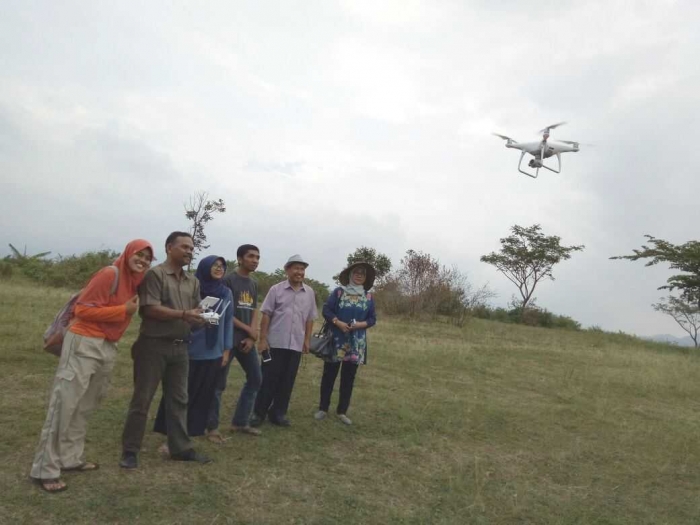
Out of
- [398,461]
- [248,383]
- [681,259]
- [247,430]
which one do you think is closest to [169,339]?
[248,383]

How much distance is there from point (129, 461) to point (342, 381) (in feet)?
7.18

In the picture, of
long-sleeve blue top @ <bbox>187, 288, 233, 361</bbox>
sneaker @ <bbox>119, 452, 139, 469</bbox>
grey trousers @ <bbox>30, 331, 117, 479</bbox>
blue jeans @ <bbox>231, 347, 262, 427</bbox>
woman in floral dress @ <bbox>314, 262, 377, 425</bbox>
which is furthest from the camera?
woman in floral dress @ <bbox>314, 262, 377, 425</bbox>

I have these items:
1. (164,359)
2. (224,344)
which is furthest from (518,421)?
(164,359)

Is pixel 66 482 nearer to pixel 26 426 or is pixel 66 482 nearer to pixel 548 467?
pixel 26 426

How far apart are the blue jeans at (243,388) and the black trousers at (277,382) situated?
222mm

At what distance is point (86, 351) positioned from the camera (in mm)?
3104

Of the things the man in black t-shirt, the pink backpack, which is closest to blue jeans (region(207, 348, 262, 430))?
the man in black t-shirt

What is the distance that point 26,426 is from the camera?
13.8 feet

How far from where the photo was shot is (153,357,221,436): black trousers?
387cm

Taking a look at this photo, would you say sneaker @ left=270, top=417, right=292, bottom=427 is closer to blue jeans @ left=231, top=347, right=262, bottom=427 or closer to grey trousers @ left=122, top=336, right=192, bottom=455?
blue jeans @ left=231, top=347, right=262, bottom=427

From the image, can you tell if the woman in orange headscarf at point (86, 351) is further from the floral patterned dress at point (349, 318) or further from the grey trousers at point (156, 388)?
the floral patterned dress at point (349, 318)

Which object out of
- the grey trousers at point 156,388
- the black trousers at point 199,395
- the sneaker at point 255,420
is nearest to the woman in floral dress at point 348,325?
the sneaker at point 255,420

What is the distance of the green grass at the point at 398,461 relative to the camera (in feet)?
10.5

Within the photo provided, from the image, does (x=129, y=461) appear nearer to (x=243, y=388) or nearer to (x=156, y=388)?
(x=156, y=388)
